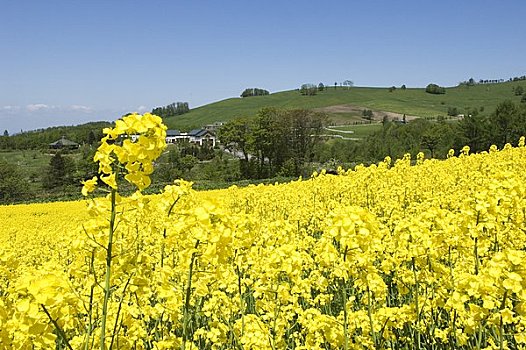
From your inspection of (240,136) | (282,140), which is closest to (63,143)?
(240,136)

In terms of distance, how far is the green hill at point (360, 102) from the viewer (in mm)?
111812

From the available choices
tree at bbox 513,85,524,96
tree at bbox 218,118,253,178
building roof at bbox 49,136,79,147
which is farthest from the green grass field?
building roof at bbox 49,136,79,147

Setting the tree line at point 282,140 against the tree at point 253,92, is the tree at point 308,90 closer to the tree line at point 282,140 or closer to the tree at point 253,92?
the tree at point 253,92

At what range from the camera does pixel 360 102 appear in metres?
125

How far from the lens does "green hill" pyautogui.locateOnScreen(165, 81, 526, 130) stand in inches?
4402

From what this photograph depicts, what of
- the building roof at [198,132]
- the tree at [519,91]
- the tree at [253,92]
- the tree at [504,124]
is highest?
the tree at [253,92]

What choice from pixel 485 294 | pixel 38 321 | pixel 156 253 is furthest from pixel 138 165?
pixel 156 253

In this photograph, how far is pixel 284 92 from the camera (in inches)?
5876

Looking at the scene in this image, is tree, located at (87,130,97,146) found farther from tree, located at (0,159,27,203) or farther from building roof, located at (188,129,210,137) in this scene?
tree, located at (0,159,27,203)

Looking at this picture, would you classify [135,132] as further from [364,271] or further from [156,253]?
[156,253]

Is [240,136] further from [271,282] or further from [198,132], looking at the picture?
[198,132]

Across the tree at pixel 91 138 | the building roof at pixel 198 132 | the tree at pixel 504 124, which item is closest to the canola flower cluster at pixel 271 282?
the tree at pixel 504 124

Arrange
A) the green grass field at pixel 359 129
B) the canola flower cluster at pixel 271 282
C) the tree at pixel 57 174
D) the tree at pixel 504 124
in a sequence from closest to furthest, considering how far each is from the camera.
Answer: the canola flower cluster at pixel 271 282 < the tree at pixel 504 124 < the tree at pixel 57 174 < the green grass field at pixel 359 129

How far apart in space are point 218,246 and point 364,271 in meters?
1.14
